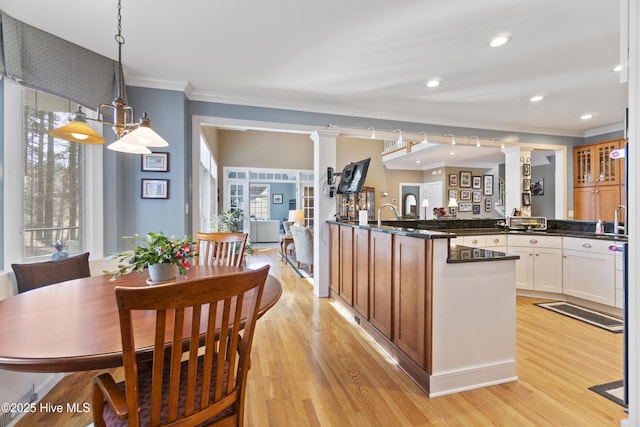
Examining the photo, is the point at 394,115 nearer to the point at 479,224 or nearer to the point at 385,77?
the point at 385,77

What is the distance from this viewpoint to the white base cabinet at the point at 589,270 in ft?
10.5

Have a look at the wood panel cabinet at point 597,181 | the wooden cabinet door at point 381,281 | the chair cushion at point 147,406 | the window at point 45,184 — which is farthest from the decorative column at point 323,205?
the wood panel cabinet at point 597,181

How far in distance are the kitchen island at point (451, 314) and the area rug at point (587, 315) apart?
168cm

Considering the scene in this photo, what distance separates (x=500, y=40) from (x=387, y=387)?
9.01 feet

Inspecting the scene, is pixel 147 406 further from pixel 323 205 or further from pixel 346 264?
pixel 323 205

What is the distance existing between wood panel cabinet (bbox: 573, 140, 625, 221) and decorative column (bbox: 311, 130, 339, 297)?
425cm

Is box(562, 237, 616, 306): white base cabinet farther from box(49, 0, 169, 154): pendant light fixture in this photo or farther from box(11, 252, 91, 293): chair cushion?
box(11, 252, 91, 293): chair cushion

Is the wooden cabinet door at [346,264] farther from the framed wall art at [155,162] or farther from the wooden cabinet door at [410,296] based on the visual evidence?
the framed wall art at [155,162]

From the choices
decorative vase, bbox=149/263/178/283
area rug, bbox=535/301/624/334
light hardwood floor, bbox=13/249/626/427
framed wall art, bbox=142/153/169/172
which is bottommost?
light hardwood floor, bbox=13/249/626/427

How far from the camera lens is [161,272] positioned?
1593 millimetres

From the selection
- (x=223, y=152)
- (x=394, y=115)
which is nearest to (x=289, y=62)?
(x=394, y=115)

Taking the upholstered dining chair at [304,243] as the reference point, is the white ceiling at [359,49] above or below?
above

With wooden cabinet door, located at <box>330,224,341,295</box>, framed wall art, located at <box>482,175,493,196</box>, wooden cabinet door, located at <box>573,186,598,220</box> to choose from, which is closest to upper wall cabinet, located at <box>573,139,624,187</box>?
wooden cabinet door, located at <box>573,186,598,220</box>

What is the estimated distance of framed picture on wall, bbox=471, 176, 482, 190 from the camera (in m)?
9.24
